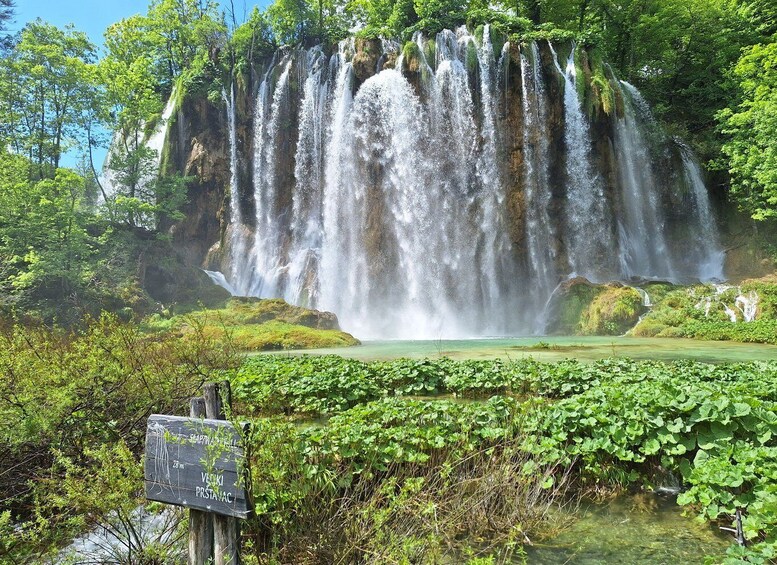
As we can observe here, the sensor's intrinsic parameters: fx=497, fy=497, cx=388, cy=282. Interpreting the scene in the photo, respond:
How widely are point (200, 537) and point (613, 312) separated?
20284 millimetres

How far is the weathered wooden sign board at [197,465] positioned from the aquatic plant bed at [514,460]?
1.33ft

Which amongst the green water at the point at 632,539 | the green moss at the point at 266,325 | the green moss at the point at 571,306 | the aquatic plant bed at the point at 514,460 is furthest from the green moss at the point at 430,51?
the green water at the point at 632,539

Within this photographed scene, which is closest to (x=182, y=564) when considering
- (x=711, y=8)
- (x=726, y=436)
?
(x=726, y=436)

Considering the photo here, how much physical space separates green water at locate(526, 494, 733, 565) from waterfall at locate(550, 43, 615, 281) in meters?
23.4

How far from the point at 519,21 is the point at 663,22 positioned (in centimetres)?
848

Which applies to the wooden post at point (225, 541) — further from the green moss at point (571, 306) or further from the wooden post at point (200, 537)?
the green moss at point (571, 306)

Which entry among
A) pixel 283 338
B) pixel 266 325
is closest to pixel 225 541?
pixel 283 338

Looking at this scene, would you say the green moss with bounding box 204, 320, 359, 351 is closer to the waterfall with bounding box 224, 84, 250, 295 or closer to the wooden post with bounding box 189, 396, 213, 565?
the waterfall with bounding box 224, 84, 250, 295

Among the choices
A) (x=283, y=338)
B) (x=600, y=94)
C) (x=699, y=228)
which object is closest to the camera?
(x=283, y=338)

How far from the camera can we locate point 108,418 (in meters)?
4.61

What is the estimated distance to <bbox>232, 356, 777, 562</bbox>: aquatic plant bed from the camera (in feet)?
9.93

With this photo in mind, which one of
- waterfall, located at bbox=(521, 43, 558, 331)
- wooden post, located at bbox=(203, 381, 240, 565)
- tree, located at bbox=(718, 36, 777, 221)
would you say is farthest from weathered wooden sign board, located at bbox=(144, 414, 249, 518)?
tree, located at bbox=(718, 36, 777, 221)

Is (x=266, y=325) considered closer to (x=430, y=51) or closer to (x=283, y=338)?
(x=283, y=338)

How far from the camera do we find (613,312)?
20.1m
